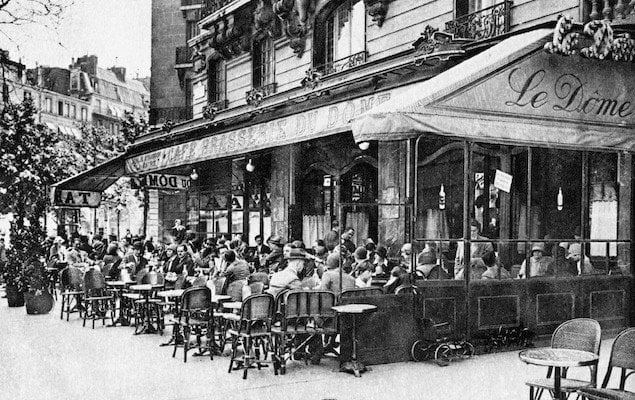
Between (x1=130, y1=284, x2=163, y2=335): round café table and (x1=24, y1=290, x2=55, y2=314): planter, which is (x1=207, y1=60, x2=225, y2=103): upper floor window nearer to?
(x1=24, y1=290, x2=55, y2=314): planter

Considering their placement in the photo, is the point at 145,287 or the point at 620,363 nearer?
the point at 620,363

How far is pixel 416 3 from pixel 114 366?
9.54 metres

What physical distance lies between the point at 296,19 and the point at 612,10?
995 centimetres

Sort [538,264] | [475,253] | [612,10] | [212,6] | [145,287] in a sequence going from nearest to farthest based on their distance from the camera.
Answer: [612,10] < [538,264] < [475,253] < [145,287] < [212,6]

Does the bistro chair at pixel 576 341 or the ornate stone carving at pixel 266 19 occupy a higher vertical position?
the ornate stone carving at pixel 266 19

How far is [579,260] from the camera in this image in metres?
11.4

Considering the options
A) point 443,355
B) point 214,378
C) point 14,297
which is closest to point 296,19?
point 14,297

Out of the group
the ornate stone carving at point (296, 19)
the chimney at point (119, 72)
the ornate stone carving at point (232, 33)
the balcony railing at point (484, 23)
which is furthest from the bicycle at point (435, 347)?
the chimney at point (119, 72)

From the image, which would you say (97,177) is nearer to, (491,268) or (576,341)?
(491,268)

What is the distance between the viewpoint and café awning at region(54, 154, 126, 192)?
2175 centimetres

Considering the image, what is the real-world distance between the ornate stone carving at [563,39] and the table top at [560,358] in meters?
4.50

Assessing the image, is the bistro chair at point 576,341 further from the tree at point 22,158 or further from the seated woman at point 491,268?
the tree at point 22,158

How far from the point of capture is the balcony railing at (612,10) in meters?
10.2

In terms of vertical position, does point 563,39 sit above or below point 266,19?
below
